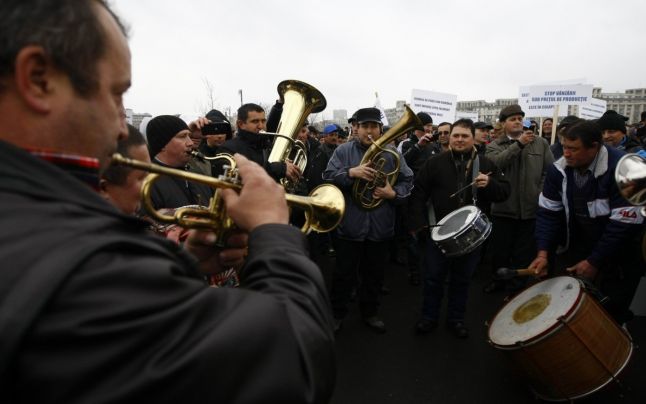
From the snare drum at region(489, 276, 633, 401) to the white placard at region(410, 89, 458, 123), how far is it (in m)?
7.32

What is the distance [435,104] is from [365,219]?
6.71m

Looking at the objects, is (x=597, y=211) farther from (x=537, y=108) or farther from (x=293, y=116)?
(x=537, y=108)

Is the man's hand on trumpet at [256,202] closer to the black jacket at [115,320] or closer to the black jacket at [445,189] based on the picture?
the black jacket at [115,320]

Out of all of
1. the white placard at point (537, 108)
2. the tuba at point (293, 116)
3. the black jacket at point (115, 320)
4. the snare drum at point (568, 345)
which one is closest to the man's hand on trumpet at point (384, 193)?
the tuba at point (293, 116)

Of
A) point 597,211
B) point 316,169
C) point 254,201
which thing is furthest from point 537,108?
point 254,201

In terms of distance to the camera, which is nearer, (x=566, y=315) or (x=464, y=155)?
(x=566, y=315)

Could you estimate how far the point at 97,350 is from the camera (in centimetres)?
62

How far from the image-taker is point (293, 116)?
3.77 m

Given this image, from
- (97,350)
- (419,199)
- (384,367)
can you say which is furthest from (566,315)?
(97,350)

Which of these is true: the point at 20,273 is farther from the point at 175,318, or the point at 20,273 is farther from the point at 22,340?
the point at 175,318

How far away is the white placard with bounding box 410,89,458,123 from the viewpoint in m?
9.50

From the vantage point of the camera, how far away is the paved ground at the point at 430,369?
3.14 meters

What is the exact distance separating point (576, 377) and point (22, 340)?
10.9 feet

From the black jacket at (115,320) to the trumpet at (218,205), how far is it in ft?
1.61
